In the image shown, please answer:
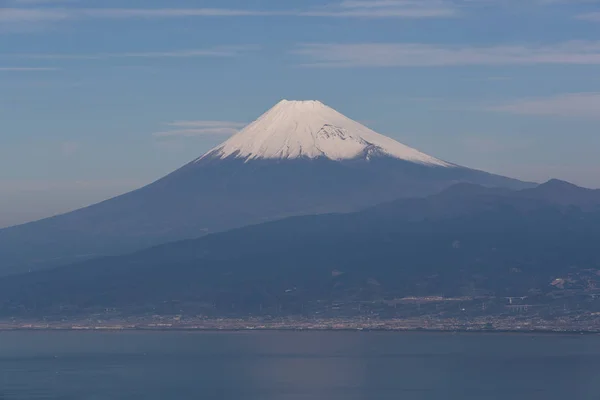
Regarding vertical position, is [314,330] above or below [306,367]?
above

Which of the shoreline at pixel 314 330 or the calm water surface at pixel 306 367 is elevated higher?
the shoreline at pixel 314 330

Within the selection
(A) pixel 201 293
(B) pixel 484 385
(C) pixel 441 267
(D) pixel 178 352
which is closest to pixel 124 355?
(D) pixel 178 352

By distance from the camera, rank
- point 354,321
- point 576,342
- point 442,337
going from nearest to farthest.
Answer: point 576,342 < point 442,337 < point 354,321

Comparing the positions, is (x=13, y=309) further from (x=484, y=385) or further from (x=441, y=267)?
(x=484, y=385)

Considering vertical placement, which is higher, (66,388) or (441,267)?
(441,267)

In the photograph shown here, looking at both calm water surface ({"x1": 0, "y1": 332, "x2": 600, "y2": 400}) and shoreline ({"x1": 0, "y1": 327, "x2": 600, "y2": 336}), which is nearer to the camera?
calm water surface ({"x1": 0, "y1": 332, "x2": 600, "y2": 400})

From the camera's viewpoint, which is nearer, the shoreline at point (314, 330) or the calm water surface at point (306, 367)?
the calm water surface at point (306, 367)

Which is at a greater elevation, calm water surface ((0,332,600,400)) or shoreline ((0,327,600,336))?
shoreline ((0,327,600,336))

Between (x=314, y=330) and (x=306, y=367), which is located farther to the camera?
(x=314, y=330)
